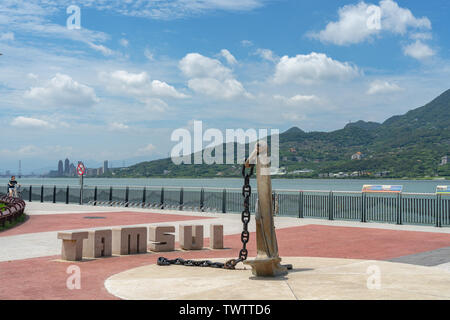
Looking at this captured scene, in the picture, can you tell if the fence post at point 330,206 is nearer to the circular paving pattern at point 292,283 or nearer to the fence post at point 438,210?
the fence post at point 438,210

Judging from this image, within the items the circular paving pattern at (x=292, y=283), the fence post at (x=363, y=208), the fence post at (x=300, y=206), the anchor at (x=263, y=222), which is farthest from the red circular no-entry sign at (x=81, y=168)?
Result: the anchor at (x=263, y=222)

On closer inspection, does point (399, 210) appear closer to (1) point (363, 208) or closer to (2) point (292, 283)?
(1) point (363, 208)

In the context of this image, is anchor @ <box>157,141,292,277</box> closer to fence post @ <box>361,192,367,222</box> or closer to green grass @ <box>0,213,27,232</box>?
green grass @ <box>0,213,27,232</box>

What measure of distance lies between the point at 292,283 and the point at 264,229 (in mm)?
1154

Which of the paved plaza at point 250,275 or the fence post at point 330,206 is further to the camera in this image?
the fence post at point 330,206

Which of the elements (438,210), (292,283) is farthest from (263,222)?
(438,210)

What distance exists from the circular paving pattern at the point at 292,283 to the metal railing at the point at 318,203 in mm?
11377

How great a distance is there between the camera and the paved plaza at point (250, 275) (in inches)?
293

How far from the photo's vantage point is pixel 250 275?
891 centimetres

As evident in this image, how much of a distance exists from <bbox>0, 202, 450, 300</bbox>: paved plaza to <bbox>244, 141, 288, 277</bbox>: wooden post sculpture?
0.82ft
